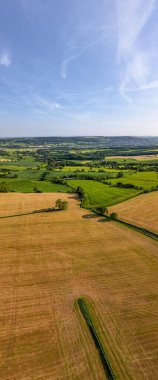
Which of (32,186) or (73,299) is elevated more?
(32,186)

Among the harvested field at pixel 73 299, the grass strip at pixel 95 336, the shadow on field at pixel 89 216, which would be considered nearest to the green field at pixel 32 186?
the shadow on field at pixel 89 216

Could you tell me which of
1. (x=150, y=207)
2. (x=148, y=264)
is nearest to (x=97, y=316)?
(x=148, y=264)

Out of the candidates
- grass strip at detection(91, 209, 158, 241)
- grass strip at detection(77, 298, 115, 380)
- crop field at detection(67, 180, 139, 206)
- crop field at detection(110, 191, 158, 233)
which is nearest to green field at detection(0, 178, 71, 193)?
crop field at detection(67, 180, 139, 206)

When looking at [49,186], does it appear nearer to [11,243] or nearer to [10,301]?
[11,243]

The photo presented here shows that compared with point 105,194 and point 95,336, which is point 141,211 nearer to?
point 105,194

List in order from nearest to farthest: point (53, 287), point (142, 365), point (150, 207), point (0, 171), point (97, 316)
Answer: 1. point (142, 365)
2. point (97, 316)
3. point (53, 287)
4. point (150, 207)
5. point (0, 171)

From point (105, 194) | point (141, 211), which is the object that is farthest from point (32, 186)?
point (141, 211)

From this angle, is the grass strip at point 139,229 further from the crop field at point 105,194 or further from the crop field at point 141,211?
the crop field at point 105,194
